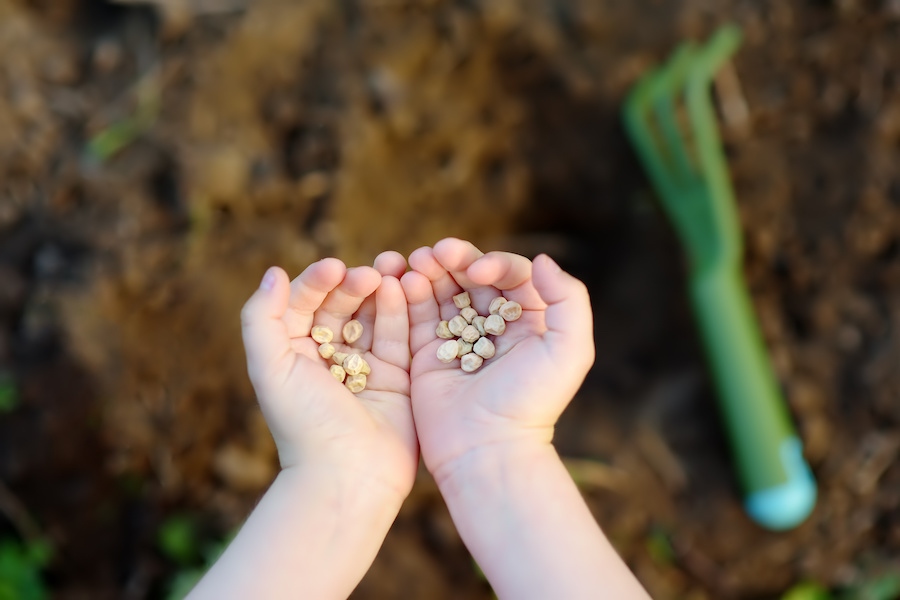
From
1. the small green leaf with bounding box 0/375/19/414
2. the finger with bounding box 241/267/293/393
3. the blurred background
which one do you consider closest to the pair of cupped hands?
the finger with bounding box 241/267/293/393

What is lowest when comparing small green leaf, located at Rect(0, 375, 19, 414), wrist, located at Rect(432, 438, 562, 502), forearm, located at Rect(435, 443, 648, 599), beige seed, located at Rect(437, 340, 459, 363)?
forearm, located at Rect(435, 443, 648, 599)

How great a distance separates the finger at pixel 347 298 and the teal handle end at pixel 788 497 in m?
1.17

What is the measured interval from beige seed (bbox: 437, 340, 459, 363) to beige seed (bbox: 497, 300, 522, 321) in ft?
0.26

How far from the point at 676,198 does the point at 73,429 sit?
1561 millimetres

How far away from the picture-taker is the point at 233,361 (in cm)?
166

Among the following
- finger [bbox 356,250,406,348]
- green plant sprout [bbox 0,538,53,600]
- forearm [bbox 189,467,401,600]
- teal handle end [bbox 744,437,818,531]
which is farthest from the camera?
teal handle end [bbox 744,437,818,531]

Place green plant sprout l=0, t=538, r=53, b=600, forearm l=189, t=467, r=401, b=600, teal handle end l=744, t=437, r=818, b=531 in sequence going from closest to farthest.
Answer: forearm l=189, t=467, r=401, b=600
green plant sprout l=0, t=538, r=53, b=600
teal handle end l=744, t=437, r=818, b=531

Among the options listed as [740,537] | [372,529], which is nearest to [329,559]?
[372,529]

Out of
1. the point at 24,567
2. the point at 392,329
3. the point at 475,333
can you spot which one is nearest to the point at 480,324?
the point at 475,333

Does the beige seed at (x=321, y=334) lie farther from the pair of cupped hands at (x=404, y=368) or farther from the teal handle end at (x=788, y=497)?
the teal handle end at (x=788, y=497)

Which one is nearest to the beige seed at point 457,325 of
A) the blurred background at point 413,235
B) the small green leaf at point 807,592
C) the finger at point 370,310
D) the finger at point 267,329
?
the finger at point 370,310

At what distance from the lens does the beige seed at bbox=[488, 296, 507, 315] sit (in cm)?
103

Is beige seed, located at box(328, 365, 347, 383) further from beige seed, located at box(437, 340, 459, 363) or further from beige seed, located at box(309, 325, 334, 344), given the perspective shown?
beige seed, located at box(437, 340, 459, 363)

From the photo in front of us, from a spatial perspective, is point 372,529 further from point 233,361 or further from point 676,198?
point 676,198
